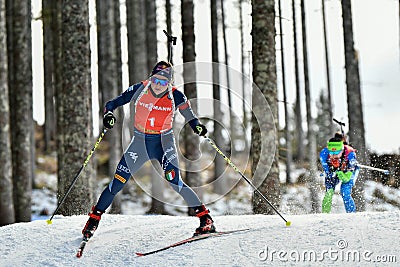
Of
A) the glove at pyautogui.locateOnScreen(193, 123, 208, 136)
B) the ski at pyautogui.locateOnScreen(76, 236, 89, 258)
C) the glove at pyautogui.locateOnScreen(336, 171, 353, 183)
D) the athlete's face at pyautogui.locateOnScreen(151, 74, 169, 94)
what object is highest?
the athlete's face at pyautogui.locateOnScreen(151, 74, 169, 94)

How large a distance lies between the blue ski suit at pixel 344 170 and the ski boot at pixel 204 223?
366 cm

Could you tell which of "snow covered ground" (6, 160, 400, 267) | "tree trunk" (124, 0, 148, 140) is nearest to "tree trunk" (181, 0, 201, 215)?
"tree trunk" (124, 0, 148, 140)

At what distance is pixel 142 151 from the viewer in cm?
620

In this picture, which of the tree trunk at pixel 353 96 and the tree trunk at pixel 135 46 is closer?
the tree trunk at pixel 353 96

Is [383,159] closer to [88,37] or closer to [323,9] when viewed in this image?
[323,9]

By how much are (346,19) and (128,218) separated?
10376mm

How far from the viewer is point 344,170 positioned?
9.04 metres

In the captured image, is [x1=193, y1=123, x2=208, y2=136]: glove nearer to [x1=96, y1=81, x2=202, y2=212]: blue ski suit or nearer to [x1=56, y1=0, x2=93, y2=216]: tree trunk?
[x1=96, y1=81, x2=202, y2=212]: blue ski suit

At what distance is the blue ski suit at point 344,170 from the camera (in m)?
9.02

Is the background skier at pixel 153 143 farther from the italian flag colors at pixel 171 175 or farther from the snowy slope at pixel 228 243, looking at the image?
the snowy slope at pixel 228 243

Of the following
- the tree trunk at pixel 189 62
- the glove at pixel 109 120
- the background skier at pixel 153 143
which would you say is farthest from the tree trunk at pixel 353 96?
the glove at pixel 109 120

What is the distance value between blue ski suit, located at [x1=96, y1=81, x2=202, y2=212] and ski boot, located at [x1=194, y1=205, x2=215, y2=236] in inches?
3.2

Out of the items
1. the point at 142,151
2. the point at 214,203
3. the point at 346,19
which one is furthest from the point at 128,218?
the point at 214,203

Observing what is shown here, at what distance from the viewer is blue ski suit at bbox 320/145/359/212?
29.6 feet
